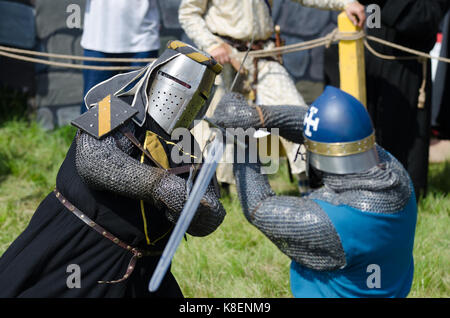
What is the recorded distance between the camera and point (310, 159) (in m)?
2.12

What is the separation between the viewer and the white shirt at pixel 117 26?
3990mm

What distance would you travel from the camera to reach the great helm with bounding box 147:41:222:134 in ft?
7.12

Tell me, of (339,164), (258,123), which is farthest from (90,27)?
(339,164)

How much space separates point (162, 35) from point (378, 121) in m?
2.23

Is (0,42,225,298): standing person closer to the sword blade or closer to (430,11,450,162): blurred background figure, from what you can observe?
the sword blade

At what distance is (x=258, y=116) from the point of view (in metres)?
2.20

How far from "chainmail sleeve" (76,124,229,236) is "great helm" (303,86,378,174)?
1.35 ft

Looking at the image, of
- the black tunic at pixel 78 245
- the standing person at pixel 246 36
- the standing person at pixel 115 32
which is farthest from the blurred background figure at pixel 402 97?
the black tunic at pixel 78 245

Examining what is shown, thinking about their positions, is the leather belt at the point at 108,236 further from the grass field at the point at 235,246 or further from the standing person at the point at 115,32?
the standing person at the point at 115,32

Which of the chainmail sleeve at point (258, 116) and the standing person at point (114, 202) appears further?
the chainmail sleeve at point (258, 116)

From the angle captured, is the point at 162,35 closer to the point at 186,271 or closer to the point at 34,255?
the point at 186,271

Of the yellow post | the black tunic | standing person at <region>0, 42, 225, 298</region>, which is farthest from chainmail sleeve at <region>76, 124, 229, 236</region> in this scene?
the yellow post

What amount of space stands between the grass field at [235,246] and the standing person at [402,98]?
0.36 metres

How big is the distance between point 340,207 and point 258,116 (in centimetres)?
45
